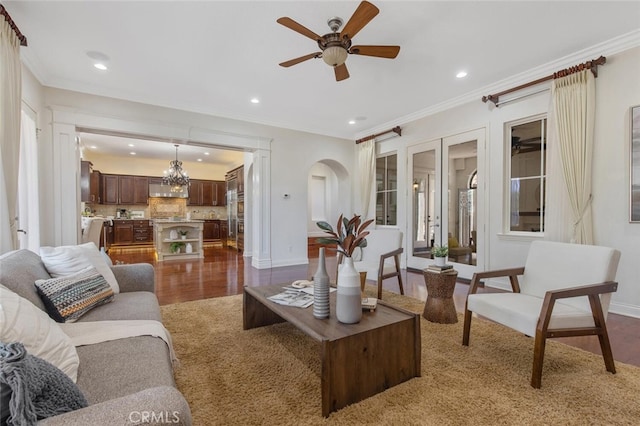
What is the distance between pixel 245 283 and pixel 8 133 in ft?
9.91

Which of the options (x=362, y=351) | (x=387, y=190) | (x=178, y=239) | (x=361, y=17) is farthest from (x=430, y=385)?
(x=178, y=239)

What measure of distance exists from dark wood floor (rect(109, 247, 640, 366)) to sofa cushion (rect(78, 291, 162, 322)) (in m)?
1.37

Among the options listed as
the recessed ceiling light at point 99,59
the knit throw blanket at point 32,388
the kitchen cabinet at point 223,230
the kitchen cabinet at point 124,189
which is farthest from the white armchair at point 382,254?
the kitchen cabinet at point 124,189

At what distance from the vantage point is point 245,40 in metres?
3.00

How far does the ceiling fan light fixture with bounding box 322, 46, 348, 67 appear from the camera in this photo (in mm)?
2609

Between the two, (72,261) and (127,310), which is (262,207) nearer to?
(72,261)

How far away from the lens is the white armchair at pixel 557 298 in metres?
1.83

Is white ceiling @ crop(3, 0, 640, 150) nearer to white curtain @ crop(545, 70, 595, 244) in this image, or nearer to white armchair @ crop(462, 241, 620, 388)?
white curtain @ crop(545, 70, 595, 244)

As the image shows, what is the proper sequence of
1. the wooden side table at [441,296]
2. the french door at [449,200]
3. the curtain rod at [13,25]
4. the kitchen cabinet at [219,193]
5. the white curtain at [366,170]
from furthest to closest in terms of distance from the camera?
the kitchen cabinet at [219,193] < the white curtain at [366,170] < the french door at [449,200] < the wooden side table at [441,296] < the curtain rod at [13,25]

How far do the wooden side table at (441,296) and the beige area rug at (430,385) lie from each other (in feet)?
0.72

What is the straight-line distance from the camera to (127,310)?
195cm

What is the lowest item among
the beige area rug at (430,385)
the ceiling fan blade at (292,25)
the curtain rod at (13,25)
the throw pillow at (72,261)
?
the beige area rug at (430,385)

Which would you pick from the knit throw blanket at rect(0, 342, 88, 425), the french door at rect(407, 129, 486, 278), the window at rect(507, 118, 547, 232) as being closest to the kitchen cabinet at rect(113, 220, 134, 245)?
the french door at rect(407, 129, 486, 278)

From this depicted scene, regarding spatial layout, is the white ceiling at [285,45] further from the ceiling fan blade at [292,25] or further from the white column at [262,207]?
the white column at [262,207]
